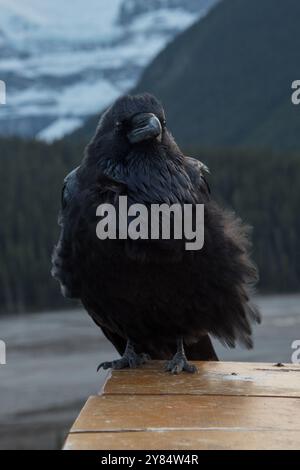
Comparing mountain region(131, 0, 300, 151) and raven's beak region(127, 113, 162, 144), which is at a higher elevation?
mountain region(131, 0, 300, 151)

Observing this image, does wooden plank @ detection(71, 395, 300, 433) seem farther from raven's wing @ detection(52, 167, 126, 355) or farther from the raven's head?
the raven's head

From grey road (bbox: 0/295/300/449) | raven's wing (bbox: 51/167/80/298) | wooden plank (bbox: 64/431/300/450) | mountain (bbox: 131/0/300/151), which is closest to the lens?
wooden plank (bbox: 64/431/300/450)

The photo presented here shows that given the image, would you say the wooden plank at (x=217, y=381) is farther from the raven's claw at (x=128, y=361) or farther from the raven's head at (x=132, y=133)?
the raven's head at (x=132, y=133)

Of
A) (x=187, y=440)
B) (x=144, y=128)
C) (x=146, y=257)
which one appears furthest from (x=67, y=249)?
(x=187, y=440)

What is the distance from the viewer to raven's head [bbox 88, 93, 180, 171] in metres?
5.92

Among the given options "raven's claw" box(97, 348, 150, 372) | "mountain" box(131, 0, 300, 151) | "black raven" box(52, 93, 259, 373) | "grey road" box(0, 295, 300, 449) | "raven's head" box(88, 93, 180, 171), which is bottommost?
"grey road" box(0, 295, 300, 449)

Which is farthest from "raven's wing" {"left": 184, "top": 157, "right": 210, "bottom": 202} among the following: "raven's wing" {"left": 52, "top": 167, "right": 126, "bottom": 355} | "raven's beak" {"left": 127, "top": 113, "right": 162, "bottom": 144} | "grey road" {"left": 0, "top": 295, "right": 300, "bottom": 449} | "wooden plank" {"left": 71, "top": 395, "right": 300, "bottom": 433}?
"grey road" {"left": 0, "top": 295, "right": 300, "bottom": 449}

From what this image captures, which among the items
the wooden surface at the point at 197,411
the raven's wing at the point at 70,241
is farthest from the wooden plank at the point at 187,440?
the raven's wing at the point at 70,241

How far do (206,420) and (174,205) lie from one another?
1974 mm

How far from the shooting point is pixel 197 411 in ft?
14.5

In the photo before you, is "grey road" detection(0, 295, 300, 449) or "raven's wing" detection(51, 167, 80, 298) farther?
"grey road" detection(0, 295, 300, 449)

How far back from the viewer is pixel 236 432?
395 cm

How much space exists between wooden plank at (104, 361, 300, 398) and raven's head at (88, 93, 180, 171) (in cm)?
141

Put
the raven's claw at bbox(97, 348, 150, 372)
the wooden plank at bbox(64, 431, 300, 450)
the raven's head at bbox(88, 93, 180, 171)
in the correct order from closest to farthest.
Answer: the wooden plank at bbox(64, 431, 300, 450) → the raven's head at bbox(88, 93, 180, 171) → the raven's claw at bbox(97, 348, 150, 372)
